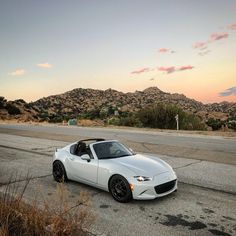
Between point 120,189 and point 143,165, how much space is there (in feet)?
2.56

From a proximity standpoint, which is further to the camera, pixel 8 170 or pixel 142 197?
pixel 8 170

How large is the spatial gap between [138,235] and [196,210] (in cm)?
173

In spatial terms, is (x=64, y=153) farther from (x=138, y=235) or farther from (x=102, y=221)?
(x=138, y=235)

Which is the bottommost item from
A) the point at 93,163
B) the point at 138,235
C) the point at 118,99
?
the point at 138,235

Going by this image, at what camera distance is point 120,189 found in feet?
22.6

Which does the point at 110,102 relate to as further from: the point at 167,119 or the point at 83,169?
the point at 83,169

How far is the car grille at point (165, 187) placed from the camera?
6.62 meters

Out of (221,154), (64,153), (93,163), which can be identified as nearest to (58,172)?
(64,153)

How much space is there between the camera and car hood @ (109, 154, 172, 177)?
268 inches

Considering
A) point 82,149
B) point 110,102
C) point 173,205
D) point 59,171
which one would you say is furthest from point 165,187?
point 110,102

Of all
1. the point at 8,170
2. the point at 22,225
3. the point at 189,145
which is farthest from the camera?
the point at 189,145

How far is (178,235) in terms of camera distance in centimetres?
520

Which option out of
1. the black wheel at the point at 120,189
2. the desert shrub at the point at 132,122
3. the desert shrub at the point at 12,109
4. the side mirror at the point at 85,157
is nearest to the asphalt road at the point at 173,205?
the black wheel at the point at 120,189

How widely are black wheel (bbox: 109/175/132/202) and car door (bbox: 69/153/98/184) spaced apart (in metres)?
0.67
